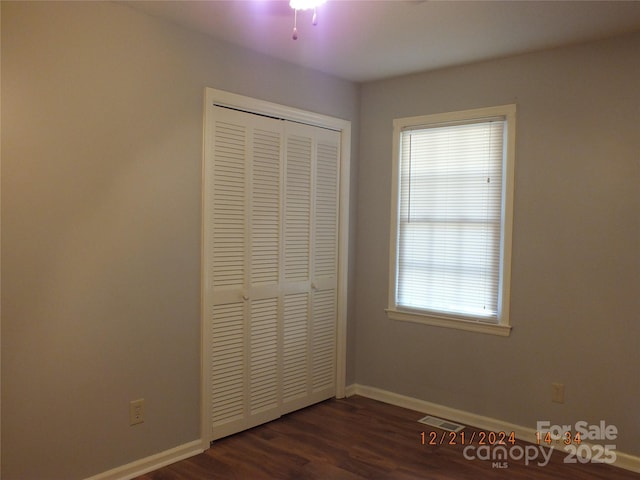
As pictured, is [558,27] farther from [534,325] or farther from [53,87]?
[53,87]

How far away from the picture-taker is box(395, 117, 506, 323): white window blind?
11.2 ft

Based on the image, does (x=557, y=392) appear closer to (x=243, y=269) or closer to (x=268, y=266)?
(x=268, y=266)

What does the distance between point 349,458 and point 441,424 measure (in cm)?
83

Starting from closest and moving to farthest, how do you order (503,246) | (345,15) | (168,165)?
1. (345,15)
2. (168,165)
3. (503,246)

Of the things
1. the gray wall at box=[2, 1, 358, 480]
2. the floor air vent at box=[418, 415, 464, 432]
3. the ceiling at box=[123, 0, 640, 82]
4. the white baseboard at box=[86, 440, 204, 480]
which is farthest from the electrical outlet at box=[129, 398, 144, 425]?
the ceiling at box=[123, 0, 640, 82]

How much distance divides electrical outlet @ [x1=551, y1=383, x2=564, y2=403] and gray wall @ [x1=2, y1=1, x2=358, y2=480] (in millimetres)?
2194

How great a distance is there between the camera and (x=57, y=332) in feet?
7.90

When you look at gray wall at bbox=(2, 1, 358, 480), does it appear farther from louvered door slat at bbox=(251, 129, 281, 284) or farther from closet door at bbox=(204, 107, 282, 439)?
louvered door slat at bbox=(251, 129, 281, 284)

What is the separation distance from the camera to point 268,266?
3406 millimetres

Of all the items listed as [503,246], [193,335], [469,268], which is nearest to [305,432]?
[193,335]

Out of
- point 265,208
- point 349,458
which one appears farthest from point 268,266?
point 349,458

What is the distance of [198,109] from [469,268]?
2074 millimetres

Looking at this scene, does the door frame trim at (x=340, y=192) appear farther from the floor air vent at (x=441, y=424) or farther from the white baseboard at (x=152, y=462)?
the floor air vent at (x=441, y=424)

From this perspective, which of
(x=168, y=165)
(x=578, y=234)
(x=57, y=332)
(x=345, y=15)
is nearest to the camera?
(x=57, y=332)
